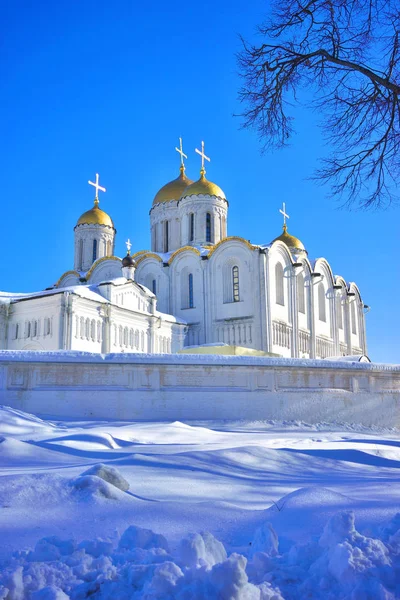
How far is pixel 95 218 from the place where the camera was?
110 ft

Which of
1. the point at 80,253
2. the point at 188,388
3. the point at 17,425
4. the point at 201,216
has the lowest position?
the point at 17,425

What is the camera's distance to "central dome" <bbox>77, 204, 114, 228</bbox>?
33594mm

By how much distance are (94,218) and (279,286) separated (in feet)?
41.8

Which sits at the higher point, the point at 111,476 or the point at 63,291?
the point at 63,291

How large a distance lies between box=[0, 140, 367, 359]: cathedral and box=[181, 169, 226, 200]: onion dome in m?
0.06

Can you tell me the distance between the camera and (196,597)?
179 cm

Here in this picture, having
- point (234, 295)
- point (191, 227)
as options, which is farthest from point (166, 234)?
point (234, 295)

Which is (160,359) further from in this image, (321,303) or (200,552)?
(321,303)

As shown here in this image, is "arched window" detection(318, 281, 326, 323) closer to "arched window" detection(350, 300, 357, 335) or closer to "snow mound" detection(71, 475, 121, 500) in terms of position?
"arched window" detection(350, 300, 357, 335)

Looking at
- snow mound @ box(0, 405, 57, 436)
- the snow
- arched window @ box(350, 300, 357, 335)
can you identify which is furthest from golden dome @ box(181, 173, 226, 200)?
snow mound @ box(0, 405, 57, 436)

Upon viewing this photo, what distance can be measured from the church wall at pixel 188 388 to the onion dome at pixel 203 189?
20.9 m

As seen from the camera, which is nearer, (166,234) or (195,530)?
(195,530)

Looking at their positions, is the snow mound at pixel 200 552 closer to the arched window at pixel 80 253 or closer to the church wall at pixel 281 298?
the church wall at pixel 281 298

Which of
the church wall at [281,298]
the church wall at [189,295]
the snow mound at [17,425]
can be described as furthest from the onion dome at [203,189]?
the snow mound at [17,425]
